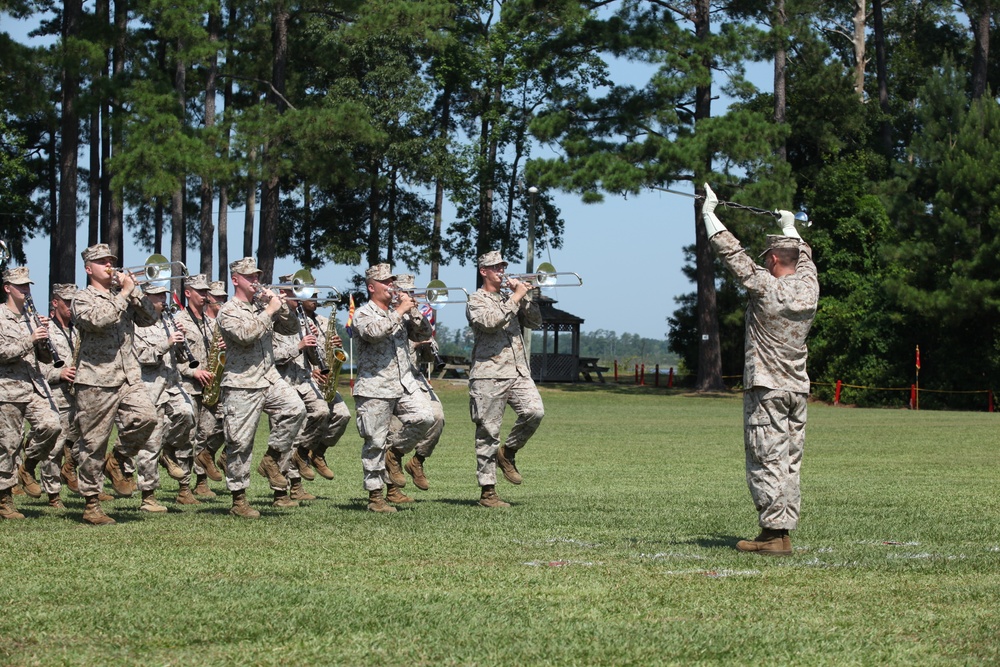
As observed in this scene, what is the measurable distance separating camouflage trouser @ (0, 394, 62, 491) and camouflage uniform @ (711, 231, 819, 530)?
607 cm

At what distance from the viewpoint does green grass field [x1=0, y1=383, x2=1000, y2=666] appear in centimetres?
623

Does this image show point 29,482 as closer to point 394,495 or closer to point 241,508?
point 241,508

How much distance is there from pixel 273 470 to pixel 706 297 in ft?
106

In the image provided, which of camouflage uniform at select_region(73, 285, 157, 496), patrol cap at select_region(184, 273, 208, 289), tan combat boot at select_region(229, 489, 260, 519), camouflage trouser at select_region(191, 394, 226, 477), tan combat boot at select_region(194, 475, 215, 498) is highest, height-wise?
patrol cap at select_region(184, 273, 208, 289)

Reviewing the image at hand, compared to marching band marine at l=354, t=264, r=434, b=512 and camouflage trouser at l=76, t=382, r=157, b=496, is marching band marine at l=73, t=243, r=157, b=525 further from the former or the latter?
marching band marine at l=354, t=264, r=434, b=512

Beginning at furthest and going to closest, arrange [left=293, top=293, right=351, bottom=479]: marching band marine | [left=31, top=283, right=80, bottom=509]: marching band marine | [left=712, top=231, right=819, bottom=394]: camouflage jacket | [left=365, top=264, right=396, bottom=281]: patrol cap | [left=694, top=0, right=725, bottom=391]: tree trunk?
[left=694, top=0, right=725, bottom=391]: tree trunk → [left=293, top=293, right=351, bottom=479]: marching band marine → [left=31, top=283, right=80, bottom=509]: marching band marine → [left=365, top=264, right=396, bottom=281]: patrol cap → [left=712, top=231, right=819, bottom=394]: camouflage jacket

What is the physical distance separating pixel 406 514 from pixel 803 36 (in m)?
43.1

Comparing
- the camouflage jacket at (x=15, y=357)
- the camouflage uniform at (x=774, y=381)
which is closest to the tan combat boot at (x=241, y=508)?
the camouflage jacket at (x=15, y=357)

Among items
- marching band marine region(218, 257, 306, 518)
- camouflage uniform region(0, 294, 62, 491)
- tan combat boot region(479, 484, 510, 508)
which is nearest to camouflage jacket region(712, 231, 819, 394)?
tan combat boot region(479, 484, 510, 508)

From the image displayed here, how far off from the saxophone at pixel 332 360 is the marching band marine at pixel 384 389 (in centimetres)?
152

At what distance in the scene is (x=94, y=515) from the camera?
36.0ft

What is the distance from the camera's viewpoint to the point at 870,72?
203 feet

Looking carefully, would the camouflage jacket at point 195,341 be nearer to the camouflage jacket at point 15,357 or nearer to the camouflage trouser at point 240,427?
Result: the camouflage trouser at point 240,427

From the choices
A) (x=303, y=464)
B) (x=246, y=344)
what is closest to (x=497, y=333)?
(x=246, y=344)
